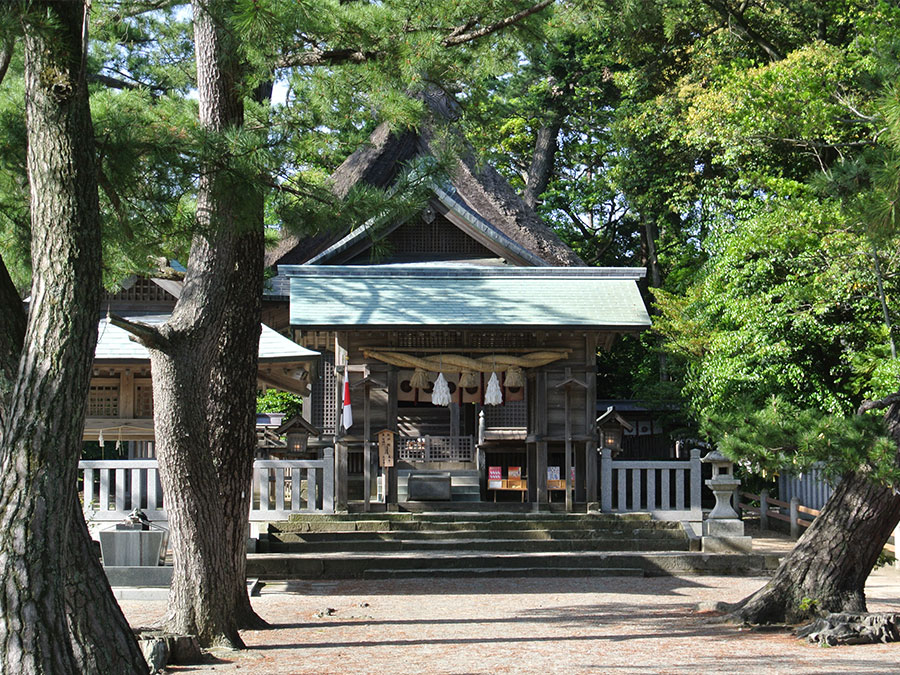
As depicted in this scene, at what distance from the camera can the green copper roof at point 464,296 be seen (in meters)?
14.9

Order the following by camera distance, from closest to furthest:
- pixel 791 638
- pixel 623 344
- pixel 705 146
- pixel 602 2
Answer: pixel 791 638 < pixel 602 2 < pixel 705 146 < pixel 623 344

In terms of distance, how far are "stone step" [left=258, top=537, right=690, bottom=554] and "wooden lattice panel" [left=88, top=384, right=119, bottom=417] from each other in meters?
3.04

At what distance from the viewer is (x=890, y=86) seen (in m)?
6.52

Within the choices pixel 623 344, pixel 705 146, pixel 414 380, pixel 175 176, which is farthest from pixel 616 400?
pixel 175 176

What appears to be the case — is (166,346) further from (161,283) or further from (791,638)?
(161,283)

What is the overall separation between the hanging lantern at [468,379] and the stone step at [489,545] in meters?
2.65

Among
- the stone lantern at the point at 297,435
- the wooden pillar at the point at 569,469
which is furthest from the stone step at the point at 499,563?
the stone lantern at the point at 297,435

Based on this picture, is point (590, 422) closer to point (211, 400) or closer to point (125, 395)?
point (125, 395)

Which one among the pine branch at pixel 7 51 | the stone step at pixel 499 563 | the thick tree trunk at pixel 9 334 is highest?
the pine branch at pixel 7 51

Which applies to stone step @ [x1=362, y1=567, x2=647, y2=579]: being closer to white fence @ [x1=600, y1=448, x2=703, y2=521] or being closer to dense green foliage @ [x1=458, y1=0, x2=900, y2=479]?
white fence @ [x1=600, y1=448, x2=703, y2=521]

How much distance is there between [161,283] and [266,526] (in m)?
4.19

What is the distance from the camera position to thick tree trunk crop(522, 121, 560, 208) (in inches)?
1212

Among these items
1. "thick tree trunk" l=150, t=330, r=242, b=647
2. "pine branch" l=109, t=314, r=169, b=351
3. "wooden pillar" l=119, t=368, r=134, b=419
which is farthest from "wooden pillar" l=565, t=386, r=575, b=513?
"pine branch" l=109, t=314, r=169, b=351

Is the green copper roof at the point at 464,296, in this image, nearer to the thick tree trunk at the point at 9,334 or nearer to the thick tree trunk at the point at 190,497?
the thick tree trunk at the point at 190,497
